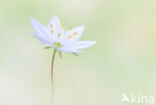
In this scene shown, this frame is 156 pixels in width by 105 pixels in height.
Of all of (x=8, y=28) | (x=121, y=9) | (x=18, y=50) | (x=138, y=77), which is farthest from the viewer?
(x=121, y=9)

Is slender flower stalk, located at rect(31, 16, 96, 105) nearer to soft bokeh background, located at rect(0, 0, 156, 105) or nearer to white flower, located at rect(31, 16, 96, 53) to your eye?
white flower, located at rect(31, 16, 96, 53)

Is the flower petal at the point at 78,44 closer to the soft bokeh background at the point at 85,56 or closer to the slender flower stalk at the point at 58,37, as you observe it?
the slender flower stalk at the point at 58,37

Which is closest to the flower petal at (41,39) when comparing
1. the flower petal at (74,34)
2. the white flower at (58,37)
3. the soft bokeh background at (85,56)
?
the white flower at (58,37)

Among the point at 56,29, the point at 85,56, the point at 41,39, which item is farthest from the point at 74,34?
the point at 85,56

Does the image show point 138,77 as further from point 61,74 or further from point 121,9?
point 121,9

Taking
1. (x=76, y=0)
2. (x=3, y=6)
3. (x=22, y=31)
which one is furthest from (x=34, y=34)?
(x=76, y=0)

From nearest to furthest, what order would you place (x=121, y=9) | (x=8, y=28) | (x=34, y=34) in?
1. (x=34, y=34)
2. (x=8, y=28)
3. (x=121, y=9)
